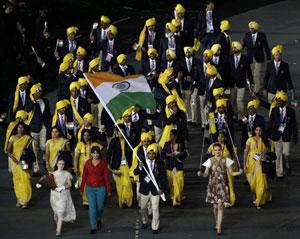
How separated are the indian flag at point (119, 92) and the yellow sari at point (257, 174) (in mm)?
2141

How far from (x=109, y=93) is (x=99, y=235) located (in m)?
3.02

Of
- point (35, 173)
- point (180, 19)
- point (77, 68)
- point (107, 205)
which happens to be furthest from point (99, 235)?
point (180, 19)

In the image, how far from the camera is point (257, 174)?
27.2 m

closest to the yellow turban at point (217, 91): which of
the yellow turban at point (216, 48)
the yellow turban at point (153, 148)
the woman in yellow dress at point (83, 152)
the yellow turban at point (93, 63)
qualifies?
the yellow turban at point (216, 48)

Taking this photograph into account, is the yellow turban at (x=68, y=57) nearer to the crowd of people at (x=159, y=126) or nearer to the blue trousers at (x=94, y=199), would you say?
the crowd of people at (x=159, y=126)

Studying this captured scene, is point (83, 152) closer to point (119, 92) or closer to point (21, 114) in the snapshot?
point (119, 92)

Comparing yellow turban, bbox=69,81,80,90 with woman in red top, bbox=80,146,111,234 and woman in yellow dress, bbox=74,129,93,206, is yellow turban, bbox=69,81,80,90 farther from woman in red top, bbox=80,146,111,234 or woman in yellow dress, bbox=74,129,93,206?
woman in red top, bbox=80,146,111,234

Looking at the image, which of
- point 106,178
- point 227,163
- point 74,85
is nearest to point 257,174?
point 227,163

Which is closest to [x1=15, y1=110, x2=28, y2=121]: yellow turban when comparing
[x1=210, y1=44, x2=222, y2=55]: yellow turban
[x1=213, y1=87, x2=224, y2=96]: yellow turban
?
[x1=213, y1=87, x2=224, y2=96]: yellow turban

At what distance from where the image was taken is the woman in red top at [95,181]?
84.3 ft

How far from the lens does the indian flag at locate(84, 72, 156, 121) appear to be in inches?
1071

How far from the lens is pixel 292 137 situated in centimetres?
2967

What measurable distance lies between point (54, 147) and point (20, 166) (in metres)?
0.78

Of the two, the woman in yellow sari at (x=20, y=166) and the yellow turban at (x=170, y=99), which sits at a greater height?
the yellow turban at (x=170, y=99)
